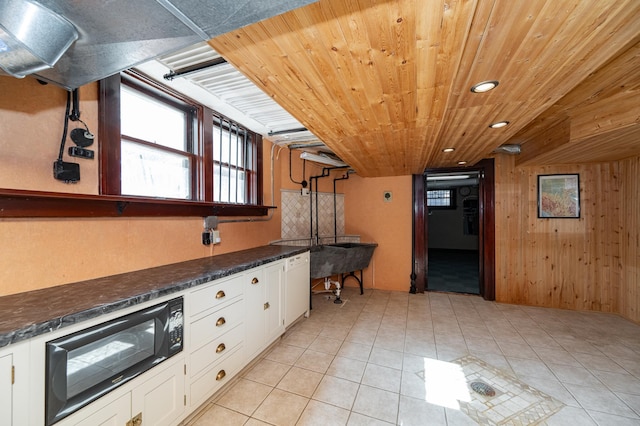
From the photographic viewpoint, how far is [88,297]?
1.23 meters

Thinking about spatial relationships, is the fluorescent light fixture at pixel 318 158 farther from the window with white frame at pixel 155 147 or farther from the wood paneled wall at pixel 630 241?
the wood paneled wall at pixel 630 241

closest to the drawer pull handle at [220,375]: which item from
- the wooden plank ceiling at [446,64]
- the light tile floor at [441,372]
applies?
the light tile floor at [441,372]

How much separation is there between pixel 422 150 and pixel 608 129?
5.01ft

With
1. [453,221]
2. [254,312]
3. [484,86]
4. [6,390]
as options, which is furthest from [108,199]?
[453,221]

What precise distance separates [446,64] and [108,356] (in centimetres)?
225

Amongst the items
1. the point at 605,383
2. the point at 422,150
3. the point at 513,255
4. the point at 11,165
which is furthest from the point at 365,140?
the point at 513,255

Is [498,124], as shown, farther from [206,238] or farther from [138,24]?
[206,238]

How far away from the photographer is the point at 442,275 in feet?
18.3

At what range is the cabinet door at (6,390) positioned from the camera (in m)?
0.87

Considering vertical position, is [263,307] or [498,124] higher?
[498,124]

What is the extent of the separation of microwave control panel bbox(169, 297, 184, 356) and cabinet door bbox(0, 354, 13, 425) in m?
0.62

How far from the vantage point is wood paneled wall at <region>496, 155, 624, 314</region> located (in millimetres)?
3422

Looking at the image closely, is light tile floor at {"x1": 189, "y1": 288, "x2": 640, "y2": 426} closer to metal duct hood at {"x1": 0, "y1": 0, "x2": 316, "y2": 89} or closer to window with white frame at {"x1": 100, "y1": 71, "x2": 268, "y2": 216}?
window with white frame at {"x1": 100, "y1": 71, "x2": 268, "y2": 216}

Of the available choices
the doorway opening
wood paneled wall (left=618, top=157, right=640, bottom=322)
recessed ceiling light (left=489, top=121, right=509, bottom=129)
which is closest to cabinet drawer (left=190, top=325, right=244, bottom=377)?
recessed ceiling light (left=489, top=121, right=509, bottom=129)
